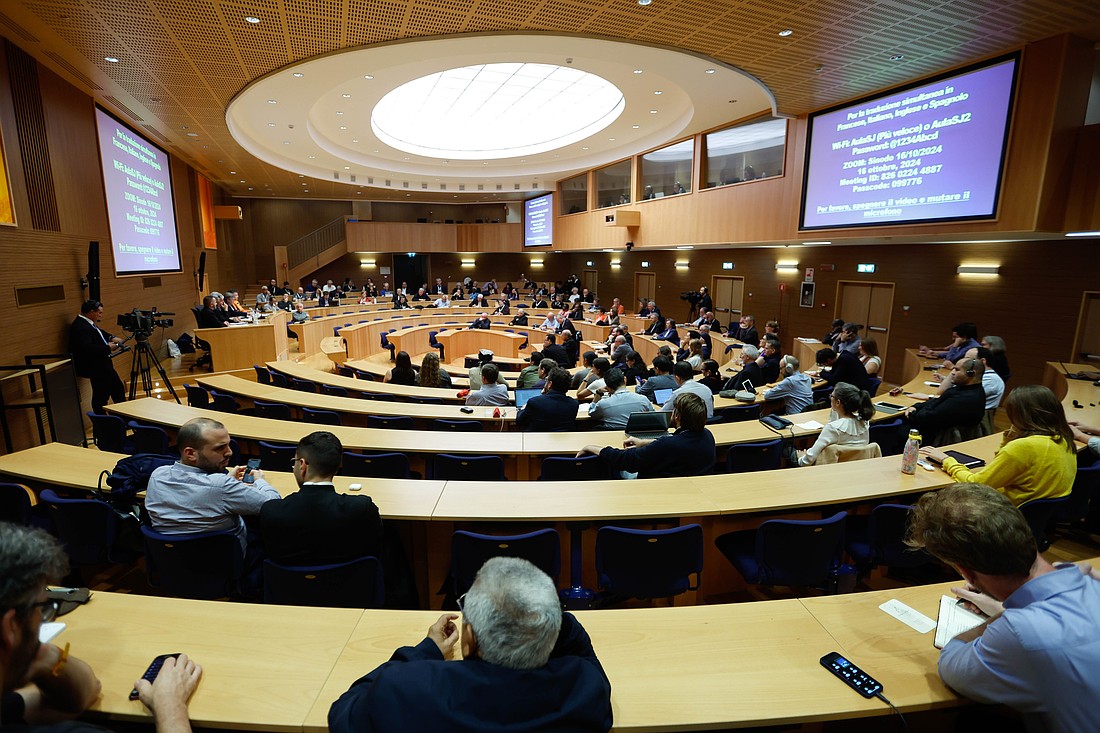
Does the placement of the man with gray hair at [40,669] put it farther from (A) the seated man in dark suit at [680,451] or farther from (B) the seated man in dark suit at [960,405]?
(B) the seated man in dark suit at [960,405]

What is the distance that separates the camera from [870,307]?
10.6 meters

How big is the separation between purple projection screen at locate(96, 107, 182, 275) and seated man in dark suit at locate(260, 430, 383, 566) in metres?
8.86

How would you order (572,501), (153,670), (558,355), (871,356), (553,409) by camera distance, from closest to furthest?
1. (153,670)
2. (572,501)
3. (553,409)
4. (871,356)
5. (558,355)

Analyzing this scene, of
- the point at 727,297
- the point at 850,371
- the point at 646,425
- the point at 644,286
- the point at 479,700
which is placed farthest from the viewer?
the point at 644,286

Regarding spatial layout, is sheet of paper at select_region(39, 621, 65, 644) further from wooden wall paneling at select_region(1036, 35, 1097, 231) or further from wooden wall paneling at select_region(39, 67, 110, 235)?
wooden wall paneling at select_region(1036, 35, 1097, 231)

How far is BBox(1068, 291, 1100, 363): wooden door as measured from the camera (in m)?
7.41

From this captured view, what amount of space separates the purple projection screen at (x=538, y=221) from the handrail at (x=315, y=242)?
7.72 metres

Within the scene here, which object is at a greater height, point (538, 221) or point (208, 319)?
point (538, 221)

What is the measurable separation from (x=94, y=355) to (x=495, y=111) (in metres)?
10.3

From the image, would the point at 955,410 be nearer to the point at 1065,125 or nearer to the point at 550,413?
the point at 550,413

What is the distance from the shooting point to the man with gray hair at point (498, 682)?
1271 millimetres

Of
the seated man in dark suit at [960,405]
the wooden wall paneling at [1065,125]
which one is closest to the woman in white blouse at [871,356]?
the wooden wall paneling at [1065,125]

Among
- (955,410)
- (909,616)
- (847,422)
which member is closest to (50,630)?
(909,616)

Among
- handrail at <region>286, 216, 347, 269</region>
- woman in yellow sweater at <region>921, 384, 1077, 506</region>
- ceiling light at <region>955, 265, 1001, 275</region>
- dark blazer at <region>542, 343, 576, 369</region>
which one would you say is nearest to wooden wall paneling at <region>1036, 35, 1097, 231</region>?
ceiling light at <region>955, 265, 1001, 275</region>
